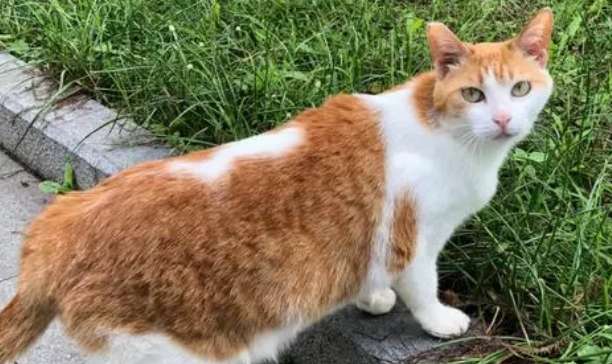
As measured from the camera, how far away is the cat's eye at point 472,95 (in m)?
2.55

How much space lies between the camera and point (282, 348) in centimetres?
276

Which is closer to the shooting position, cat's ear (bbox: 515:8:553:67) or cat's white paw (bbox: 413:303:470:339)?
cat's ear (bbox: 515:8:553:67)

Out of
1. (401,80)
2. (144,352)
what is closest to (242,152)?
(144,352)

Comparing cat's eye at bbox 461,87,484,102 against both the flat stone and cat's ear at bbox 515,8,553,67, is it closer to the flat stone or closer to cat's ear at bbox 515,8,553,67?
cat's ear at bbox 515,8,553,67

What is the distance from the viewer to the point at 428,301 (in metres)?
2.78

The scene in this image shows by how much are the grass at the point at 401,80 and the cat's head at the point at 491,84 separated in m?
0.50

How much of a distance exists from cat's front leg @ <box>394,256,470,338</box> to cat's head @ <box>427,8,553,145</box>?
40cm

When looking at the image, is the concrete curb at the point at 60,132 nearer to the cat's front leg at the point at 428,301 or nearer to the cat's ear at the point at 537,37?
the cat's front leg at the point at 428,301

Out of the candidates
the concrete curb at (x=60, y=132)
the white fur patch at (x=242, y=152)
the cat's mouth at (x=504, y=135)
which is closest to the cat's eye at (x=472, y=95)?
the cat's mouth at (x=504, y=135)

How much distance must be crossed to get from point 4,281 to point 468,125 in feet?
5.99

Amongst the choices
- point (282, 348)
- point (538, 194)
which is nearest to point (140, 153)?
point (282, 348)

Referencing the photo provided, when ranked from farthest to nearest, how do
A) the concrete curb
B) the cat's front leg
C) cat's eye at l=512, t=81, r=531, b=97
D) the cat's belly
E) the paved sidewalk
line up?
the concrete curb
the paved sidewalk
the cat's front leg
cat's eye at l=512, t=81, r=531, b=97
the cat's belly

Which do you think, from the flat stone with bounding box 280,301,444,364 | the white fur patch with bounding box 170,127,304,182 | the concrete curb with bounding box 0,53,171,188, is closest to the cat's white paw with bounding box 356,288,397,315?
the flat stone with bounding box 280,301,444,364

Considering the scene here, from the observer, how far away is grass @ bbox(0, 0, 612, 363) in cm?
286
